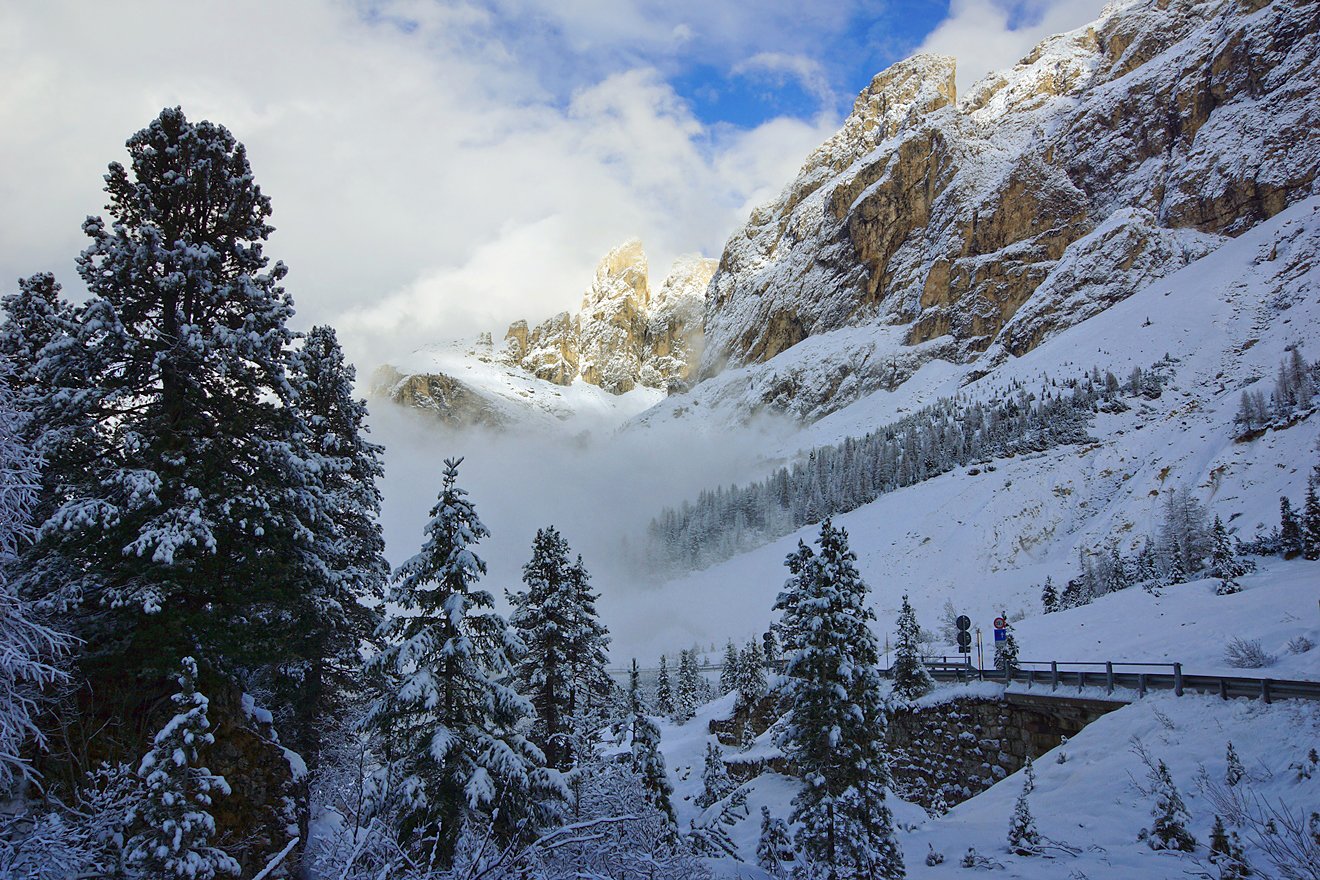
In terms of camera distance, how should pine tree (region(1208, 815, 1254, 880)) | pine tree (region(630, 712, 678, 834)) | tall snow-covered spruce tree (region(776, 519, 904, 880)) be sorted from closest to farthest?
1. pine tree (region(1208, 815, 1254, 880))
2. tall snow-covered spruce tree (region(776, 519, 904, 880))
3. pine tree (region(630, 712, 678, 834))

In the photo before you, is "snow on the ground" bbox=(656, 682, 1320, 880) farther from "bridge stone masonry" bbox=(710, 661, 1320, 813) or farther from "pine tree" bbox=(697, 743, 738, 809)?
"pine tree" bbox=(697, 743, 738, 809)

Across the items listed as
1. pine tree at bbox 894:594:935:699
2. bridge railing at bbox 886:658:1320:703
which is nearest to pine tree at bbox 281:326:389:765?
bridge railing at bbox 886:658:1320:703

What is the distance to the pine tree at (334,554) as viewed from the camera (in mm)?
14562

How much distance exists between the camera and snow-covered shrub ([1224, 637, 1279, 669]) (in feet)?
58.7

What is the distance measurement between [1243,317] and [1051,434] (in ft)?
157

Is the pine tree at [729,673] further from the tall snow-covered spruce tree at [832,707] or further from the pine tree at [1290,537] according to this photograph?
the tall snow-covered spruce tree at [832,707]

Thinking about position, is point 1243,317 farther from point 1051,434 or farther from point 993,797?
point 993,797

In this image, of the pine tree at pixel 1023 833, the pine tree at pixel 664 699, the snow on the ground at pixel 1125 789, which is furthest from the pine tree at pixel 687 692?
the pine tree at pixel 1023 833

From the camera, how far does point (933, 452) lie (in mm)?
120688

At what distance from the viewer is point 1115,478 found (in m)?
80.2

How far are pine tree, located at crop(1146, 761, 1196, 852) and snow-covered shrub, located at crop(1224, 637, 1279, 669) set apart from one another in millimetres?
7724

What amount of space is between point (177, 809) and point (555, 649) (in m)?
15.1

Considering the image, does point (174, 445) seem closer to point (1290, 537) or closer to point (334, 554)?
point (334, 554)

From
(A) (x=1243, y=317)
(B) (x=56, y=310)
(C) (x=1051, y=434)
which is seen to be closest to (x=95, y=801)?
(B) (x=56, y=310)
